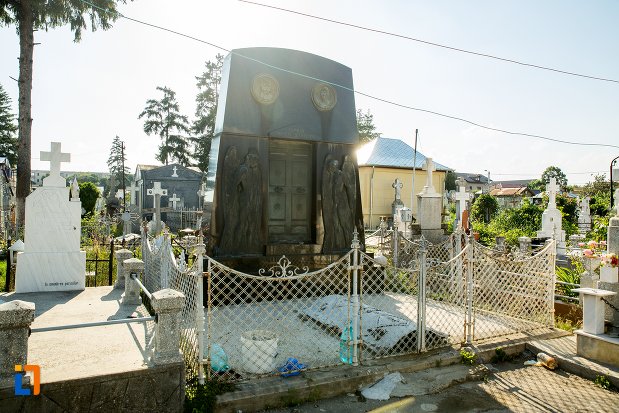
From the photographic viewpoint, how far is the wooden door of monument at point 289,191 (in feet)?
27.9

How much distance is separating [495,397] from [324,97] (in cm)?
671

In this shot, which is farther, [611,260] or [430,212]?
[430,212]

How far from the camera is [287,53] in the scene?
8.54 m

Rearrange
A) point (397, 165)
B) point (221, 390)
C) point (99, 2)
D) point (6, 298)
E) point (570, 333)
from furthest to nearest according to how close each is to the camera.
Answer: point (397, 165)
point (99, 2)
point (6, 298)
point (570, 333)
point (221, 390)

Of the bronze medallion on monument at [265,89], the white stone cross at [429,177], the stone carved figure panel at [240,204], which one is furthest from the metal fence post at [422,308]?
the white stone cross at [429,177]

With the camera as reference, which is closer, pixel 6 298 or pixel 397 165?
pixel 6 298

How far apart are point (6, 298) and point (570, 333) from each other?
955cm

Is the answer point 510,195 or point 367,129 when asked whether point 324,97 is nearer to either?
point 367,129

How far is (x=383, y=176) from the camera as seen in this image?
30.1 m

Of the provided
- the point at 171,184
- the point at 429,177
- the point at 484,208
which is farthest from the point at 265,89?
the point at 171,184

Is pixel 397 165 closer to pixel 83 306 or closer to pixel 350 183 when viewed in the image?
pixel 350 183

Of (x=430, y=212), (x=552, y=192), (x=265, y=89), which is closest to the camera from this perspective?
(x=265, y=89)

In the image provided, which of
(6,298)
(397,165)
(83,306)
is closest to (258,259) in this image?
(83,306)

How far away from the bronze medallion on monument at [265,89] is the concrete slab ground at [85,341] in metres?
4.68
